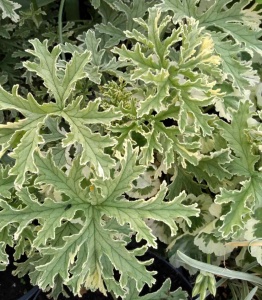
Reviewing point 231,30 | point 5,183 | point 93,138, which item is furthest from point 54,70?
point 231,30

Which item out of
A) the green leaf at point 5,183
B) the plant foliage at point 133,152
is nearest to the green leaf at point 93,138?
the plant foliage at point 133,152

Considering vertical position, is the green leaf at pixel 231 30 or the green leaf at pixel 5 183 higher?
the green leaf at pixel 231 30

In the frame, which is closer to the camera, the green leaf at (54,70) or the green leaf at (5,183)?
the green leaf at (54,70)

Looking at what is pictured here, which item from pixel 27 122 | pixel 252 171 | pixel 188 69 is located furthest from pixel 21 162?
pixel 252 171

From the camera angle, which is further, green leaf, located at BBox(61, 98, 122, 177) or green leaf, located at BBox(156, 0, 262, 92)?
green leaf, located at BBox(156, 0, 262, 92)

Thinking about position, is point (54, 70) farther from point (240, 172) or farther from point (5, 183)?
point (240, 172)

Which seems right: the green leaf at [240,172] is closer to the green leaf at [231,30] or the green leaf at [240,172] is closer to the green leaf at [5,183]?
the green leaf at [231,30]

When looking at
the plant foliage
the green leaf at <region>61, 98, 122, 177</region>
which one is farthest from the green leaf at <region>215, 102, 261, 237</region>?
the green leaf at <region>61, 98, 122, 177</region>

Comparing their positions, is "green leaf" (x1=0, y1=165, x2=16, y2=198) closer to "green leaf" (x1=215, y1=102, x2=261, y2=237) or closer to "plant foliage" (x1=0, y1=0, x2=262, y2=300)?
"plant foliage" (x1=0, y1=0, x2=262, y2=300)

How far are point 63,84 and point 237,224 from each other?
398 mm

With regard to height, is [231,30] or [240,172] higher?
[231,30]

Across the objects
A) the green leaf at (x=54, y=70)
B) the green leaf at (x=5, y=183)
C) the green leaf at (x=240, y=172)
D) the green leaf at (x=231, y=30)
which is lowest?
the green leaf at (x=5, y=183)

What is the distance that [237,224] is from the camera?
3.28 feet

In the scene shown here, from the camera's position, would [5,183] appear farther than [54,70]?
Yes
